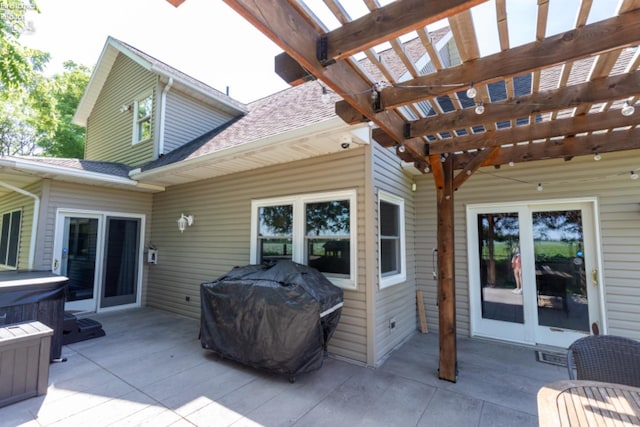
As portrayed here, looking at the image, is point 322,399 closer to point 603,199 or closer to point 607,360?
point 607,360

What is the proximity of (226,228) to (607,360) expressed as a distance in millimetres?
5197

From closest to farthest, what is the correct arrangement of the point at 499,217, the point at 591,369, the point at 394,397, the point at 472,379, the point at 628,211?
the point at 591,369, the point at 394,397, the point at 472,379, the point at 628,211, the point at 499,217

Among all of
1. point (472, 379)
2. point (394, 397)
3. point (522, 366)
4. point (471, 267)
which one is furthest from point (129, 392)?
point (471, 267)

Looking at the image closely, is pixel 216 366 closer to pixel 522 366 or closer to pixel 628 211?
pixel 522 366

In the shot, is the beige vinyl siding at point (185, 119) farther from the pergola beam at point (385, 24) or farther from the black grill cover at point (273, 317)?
the pergola beam at point (385, 24)

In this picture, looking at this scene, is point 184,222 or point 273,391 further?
point 184,222

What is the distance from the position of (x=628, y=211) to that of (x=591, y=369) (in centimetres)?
301

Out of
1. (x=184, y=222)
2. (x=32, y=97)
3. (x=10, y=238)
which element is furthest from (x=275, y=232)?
(x=32, y=97)

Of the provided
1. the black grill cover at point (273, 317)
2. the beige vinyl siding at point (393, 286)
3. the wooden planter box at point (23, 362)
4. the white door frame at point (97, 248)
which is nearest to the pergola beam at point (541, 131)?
the beige vinyl siding at point (393, 286)

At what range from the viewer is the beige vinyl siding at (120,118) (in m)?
7.47

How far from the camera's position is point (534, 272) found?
14.9ft

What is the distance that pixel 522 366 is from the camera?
3.78 metres

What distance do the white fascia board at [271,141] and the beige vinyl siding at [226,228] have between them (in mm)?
710

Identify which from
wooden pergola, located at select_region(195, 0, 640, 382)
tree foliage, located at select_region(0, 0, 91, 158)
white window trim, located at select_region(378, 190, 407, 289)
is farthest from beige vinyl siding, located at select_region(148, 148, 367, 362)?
tree foliage, located at select_region(0, 0, 91, 158)
